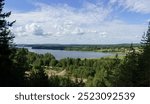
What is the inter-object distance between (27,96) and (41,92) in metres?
0.22

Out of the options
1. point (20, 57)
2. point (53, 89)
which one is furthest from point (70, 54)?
point (53, 89)

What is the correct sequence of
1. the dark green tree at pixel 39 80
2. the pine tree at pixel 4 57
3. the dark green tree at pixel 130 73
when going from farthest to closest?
the dark green tree at pixel 130 73
the dark green tree at pixel 39 80
the pine tree at pixel 4 57

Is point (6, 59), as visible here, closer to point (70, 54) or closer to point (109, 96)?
point (70, 54)

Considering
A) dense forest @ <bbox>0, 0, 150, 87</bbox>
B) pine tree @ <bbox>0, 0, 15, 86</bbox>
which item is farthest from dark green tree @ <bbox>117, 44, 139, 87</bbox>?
pine tree @ <bbox>0, 0, 15, 86</bbox>

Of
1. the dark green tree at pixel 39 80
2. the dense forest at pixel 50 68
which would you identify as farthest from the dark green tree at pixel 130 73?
the dark green tree at pixel 39 80

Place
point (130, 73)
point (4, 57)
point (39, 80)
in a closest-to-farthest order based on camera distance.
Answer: point (4, 57) → point (39, 80) → point (130, 73)

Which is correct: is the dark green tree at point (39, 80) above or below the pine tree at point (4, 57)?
below

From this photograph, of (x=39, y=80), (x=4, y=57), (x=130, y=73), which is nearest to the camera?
(x=4, y=57)

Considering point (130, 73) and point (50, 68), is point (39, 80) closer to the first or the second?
point (50, 68)

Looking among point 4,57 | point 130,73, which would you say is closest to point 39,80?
point 4,57

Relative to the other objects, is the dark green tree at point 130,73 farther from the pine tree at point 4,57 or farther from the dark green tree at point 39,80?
the pine tree at point 4,57

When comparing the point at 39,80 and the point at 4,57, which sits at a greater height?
the point at 4,57

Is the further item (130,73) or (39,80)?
(130,73)

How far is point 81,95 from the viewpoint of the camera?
477 cm
